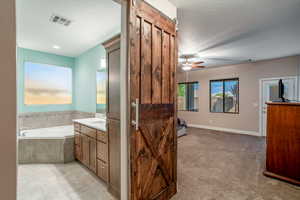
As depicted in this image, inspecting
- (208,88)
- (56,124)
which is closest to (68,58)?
(56,124)

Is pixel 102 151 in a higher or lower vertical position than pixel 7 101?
lower

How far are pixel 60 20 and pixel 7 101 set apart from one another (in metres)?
2.37

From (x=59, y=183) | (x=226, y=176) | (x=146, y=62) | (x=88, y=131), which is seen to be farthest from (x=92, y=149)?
(x=226, y=176)

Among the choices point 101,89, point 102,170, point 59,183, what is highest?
point 101,89

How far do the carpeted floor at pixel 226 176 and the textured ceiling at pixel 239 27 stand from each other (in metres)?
2.75

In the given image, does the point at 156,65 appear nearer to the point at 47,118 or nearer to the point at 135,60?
the point at 135,60

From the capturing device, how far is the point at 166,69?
1882mm

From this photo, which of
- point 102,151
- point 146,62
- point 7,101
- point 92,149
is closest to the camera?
point 7,101

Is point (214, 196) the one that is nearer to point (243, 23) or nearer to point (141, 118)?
point (141, 118)

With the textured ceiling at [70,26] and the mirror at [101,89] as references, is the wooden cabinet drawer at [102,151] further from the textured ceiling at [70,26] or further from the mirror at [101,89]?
the textured ceiling at [70,26]

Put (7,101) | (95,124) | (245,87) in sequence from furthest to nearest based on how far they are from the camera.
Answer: (245,87) → (95,124) → (7,101)

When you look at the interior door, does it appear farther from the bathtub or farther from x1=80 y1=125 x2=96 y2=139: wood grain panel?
the bathtub

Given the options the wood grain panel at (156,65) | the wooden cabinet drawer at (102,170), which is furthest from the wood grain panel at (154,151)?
the wooden cabinet drawer at (102,170)

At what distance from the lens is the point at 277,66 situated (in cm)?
482
